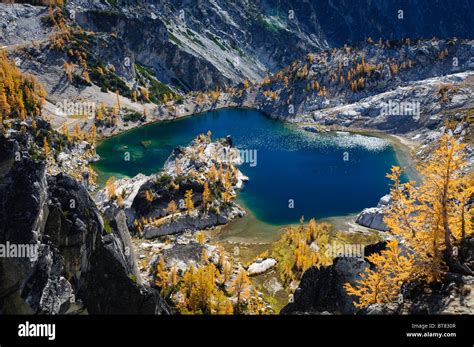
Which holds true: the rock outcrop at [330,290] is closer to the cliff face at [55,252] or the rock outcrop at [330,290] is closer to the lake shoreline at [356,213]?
the cliff face at [55,252]

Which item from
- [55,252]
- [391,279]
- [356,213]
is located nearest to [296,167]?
[356,213]

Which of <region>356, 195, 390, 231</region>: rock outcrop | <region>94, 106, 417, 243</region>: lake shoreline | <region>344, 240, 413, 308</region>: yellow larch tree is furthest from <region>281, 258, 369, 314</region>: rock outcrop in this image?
<region>356, 195, 390, 231</region>: rock outcrop

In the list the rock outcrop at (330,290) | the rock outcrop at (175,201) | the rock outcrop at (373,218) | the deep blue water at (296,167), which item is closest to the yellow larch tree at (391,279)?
the rock outcrop at (330,290)

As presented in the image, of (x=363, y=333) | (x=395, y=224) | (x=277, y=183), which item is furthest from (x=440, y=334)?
(x=277, y=183)

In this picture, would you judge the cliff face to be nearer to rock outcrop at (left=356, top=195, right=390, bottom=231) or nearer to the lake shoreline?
the lake shoreline

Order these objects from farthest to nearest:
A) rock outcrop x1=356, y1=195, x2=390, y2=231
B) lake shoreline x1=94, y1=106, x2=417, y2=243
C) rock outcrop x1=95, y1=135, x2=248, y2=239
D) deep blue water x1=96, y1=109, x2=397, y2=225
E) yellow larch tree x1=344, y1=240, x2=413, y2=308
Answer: deep blue water x1=96, y1=109, x2=397, y2=225 → rock outcrop x1=95, y1=135, x2=248, y2=239 → lake shoreline x1=94, y1=106, x2=417, y2=243 → rock outcrop x1=356, y1=195, x2=390, y2=231 → yellow larch tree x1=344, y1=240, x2=413, y2=308
